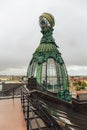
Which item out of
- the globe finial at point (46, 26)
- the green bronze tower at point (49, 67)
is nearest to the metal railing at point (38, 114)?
the green bronze tower at point (49, 67)

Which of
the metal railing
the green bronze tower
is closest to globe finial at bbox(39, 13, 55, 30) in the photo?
the green bronze tower

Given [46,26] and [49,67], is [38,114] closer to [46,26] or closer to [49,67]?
[49,67]

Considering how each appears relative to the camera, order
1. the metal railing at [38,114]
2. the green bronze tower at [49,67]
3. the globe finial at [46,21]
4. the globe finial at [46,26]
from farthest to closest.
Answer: the globe finial at [46,21]
the globe finial at [46,26]
the green bronze tower at [49,67]
the metal railing at [38,114]

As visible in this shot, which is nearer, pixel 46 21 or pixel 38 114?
pixel 38 114

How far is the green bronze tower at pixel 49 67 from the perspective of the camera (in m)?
18.2

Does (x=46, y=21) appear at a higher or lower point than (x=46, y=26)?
higher

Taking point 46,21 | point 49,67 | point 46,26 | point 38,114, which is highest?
point 46,21

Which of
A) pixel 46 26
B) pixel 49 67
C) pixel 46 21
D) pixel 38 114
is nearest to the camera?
pixel 38 114

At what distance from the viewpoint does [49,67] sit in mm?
18609

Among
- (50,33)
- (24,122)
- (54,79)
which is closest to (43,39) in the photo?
(50,33)

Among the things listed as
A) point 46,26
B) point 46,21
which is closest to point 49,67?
point 46,26

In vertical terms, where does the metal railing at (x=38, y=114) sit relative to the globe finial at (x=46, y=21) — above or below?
below

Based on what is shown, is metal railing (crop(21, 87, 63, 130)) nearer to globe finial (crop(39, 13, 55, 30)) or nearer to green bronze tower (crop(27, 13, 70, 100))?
green bronze tower (crop(27, 13, 70, 100))

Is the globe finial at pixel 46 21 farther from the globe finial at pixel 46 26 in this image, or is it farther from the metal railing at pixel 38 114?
the metal railing at pixel 38 114
